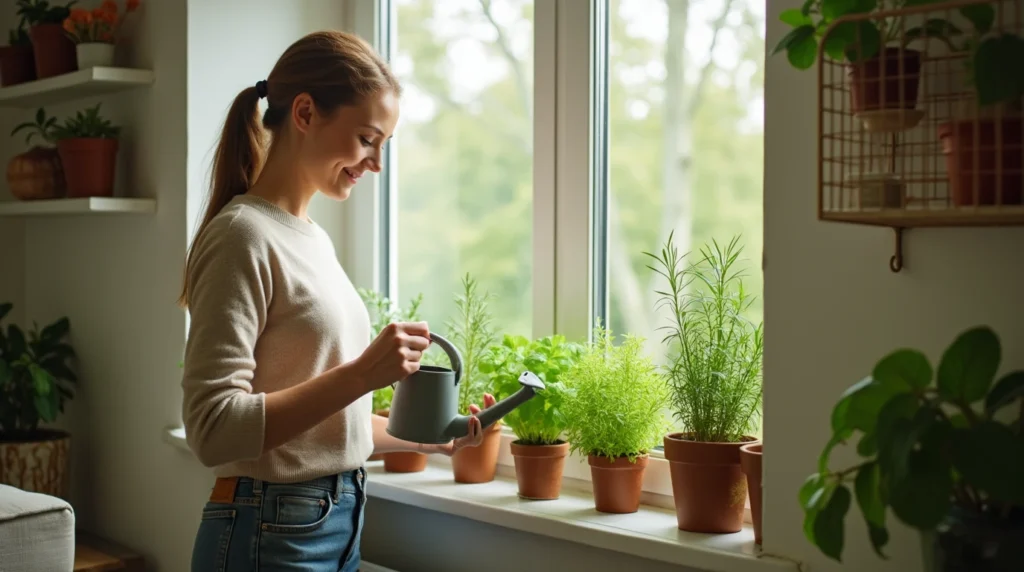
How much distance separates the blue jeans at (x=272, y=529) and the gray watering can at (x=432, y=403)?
0.48ft

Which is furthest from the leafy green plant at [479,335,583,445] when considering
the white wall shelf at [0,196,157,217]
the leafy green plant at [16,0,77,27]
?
the leafy green plant at [16,0,77,27]

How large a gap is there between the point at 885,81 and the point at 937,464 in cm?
47

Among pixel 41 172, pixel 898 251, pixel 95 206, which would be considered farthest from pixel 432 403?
pixel 41 172

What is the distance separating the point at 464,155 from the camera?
2354 mm

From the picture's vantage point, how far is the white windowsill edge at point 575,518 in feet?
5.00

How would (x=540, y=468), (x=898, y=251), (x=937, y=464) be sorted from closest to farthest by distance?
(x=937, y=464) → (x=898, y=251) → (x=540, y=468)

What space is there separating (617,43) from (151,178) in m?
1.26

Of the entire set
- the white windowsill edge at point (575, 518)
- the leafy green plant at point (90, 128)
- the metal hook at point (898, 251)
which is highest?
the leafy green plant at point (90, 128)

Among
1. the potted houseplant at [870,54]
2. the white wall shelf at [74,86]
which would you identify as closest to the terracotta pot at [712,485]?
the potted houseplant at [870,54]

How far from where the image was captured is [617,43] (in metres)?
2.02

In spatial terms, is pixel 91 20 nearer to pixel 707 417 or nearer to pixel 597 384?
pixel 597 384

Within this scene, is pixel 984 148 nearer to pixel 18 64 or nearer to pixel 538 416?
pixel 538 416

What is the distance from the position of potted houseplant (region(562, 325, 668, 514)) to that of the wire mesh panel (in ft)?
2.01

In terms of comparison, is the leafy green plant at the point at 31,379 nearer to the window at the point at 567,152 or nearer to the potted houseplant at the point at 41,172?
the potted houseplant at the point at 41,172
